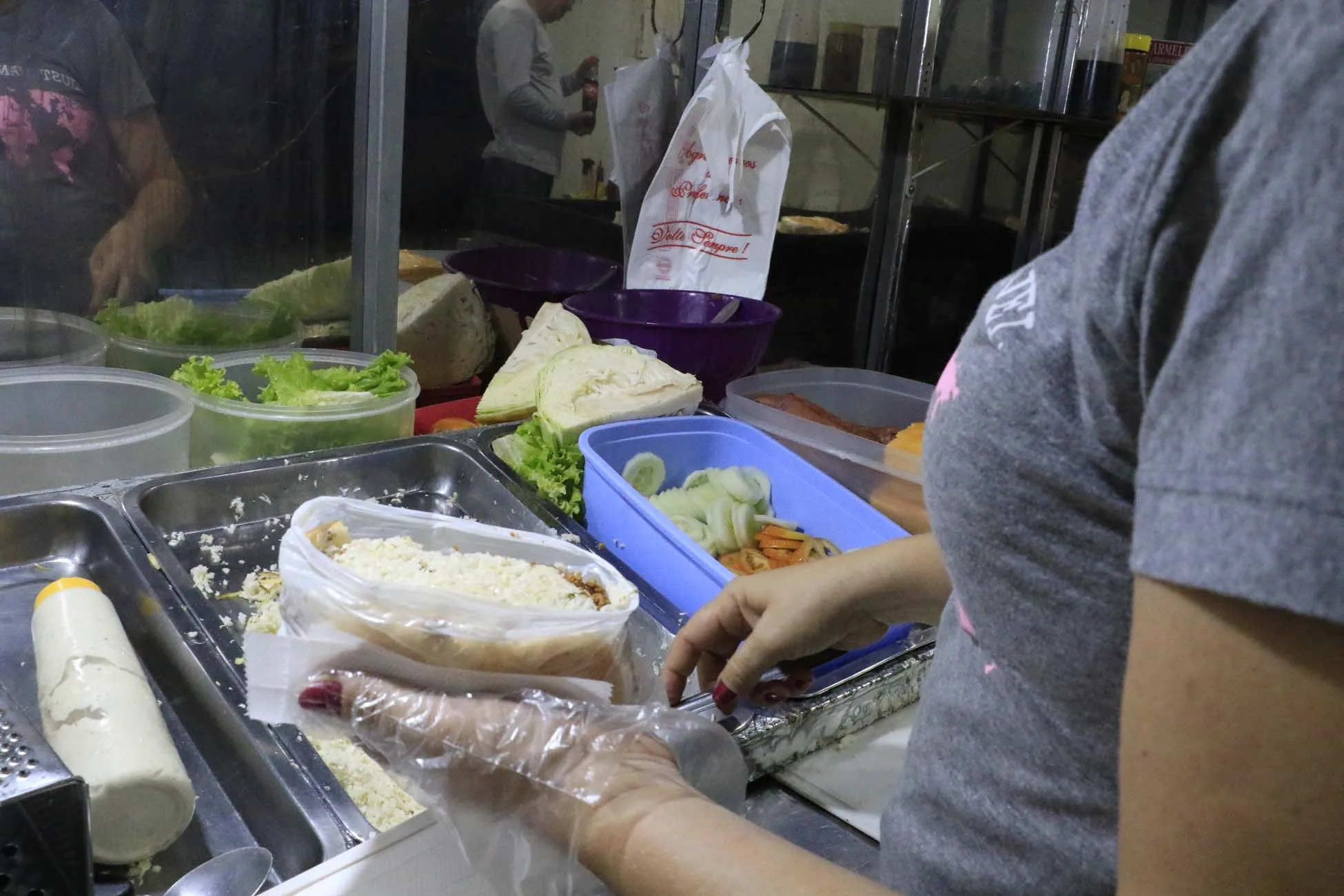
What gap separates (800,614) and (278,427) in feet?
3.11

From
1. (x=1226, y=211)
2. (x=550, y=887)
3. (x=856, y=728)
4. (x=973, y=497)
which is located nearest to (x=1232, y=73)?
(x=1226, y=211)

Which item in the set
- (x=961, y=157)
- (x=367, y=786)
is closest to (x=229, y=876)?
(x=367, y=786)

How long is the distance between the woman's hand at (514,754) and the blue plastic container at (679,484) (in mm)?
454

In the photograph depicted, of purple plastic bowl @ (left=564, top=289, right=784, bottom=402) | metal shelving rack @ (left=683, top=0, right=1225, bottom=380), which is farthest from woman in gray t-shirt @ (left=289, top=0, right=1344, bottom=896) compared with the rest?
metal shelving rack @ (left=683, top=0, right=1225, bottom=380)

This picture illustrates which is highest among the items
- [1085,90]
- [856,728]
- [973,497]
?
[1085,90]

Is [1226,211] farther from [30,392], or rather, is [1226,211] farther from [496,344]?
[496,344]

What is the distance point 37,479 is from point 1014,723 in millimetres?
1289

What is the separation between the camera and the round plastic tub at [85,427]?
1.32 metres

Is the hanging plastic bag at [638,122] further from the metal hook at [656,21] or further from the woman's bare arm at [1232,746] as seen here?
the woman's bare arm at [1232,746]

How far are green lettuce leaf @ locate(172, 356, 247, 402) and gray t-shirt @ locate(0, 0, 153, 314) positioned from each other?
24 cm

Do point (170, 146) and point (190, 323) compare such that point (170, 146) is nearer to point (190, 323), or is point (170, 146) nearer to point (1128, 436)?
point (190, 323)

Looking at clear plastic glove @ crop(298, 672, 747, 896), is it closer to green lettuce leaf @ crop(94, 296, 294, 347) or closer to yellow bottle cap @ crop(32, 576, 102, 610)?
yellow bottle cap @ crop(32, 576, 102, 610)

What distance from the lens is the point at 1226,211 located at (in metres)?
0.37

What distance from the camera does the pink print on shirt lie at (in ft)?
1.85
